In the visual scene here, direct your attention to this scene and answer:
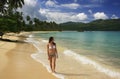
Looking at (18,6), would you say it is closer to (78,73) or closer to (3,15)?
(3,15)

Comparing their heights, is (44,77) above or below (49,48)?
below

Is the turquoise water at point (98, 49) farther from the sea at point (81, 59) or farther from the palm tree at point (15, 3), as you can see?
the palm tree at point (15, 3)

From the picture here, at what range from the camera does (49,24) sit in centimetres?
19962

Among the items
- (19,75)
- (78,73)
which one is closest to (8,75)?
(19,75)

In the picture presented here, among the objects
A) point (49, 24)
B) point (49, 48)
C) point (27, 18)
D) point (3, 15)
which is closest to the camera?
point (49, 48)

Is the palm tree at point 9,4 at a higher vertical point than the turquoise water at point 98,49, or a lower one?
higher

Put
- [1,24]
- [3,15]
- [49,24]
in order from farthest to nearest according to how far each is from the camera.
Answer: [49,24], [3,15], [1,24]

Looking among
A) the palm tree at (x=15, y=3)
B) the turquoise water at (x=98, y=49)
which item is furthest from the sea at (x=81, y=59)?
the palm tree at (x=15, y=3)

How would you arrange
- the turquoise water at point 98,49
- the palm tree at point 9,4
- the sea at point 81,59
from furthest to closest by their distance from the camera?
the palm tree at point 9,4
the turquoise water at point 98,49
the sea at point 81,59

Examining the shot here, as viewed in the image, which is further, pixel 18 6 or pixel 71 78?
pixel 18 6

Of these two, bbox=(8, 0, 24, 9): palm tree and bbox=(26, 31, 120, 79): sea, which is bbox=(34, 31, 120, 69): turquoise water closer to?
bbox=(26, 31, 120, 79): sea

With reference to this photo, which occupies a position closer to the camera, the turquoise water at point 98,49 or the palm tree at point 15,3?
the turquoise water at point 98,49

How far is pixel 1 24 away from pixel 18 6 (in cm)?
640

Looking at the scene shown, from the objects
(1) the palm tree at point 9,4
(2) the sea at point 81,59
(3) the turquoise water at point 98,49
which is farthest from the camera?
(1) the palm tree at point 9,4
